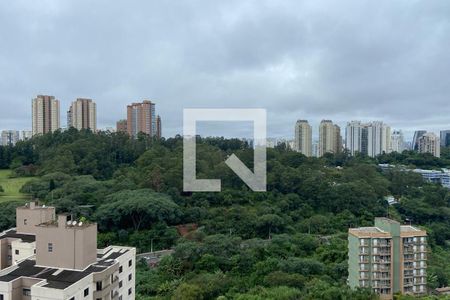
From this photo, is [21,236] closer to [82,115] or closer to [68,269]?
[68,269]

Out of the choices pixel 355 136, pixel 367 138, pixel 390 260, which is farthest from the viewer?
pixel 355 136

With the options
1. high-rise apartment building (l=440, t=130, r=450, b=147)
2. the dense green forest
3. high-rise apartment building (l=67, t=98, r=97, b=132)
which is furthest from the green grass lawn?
high-rise apartment building (l=440, t=130, r=450, b=147)

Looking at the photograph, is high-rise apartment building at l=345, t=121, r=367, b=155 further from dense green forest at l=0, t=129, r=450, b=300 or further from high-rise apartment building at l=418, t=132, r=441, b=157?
dense green forest at l=0, t=129, r=450, b=300

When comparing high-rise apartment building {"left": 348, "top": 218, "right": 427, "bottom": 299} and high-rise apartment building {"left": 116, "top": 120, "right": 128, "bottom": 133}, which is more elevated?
high-rise apartment building {"left": 116, "top": 120, "right": 128, "bottom": 133}

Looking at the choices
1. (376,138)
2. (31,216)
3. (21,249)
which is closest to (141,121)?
(376,138)

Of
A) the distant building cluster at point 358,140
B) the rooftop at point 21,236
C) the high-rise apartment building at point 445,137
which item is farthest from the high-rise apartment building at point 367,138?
the rooftop at point 21,236

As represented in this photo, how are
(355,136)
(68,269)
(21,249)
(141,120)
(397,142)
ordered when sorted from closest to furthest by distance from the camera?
(68,269)
(21,249)
(141,120)
(355,136)
(397,142)
